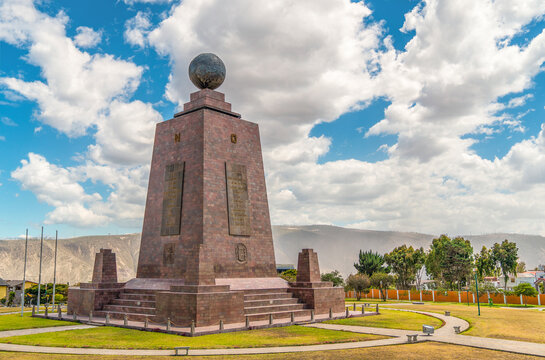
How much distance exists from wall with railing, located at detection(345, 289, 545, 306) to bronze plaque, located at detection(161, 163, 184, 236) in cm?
3213

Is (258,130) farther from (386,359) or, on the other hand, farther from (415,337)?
(386,359)

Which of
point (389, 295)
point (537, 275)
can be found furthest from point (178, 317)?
point (537, 275)

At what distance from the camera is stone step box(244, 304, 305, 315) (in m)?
24.6

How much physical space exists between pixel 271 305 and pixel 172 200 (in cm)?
917

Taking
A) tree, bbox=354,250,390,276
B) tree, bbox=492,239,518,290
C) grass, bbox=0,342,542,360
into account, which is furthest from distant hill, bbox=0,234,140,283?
grass, bbox=0,342,542,360

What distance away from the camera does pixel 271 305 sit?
2619 centimetres

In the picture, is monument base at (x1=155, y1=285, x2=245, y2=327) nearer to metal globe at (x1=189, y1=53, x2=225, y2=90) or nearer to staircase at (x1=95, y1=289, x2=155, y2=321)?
staircase at (x1=95, y1=289, x2=155, y2=321)

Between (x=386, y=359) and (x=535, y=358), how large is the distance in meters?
5.03

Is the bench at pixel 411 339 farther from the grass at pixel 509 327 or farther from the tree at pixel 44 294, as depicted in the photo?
the tree at pixel 44 294

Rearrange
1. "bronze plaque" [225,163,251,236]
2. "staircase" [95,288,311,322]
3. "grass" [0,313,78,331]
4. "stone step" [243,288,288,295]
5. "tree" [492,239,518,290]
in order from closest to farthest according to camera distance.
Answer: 1. "grass" [0,313,78,331]
2. "staircase" [95,288,311,322]
3. "stone step" [243,288,288,295]
4. "bronze plaque" [225,163,251,236]
5. "tree" [492,239,518,290]

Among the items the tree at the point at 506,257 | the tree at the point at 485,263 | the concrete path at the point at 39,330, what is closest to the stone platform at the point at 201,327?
the concrete path at the point at 39,330

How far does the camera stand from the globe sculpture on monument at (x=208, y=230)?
26.0m

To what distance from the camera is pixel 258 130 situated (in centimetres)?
3250

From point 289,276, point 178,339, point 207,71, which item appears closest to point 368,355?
point 178,339
